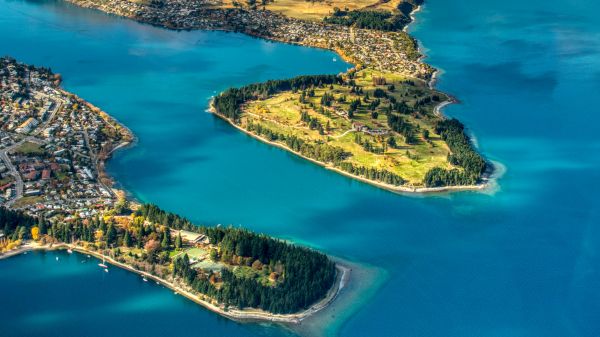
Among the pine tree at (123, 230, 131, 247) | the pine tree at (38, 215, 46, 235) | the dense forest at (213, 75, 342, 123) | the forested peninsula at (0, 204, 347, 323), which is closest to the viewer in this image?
the forested peninsula at (0, 204, 347, 323)

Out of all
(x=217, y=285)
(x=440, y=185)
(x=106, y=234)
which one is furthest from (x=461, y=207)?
(x=106, y=234)

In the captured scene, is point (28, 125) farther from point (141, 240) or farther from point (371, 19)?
point (371, 19)

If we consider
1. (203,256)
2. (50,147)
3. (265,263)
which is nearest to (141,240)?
(203,256)

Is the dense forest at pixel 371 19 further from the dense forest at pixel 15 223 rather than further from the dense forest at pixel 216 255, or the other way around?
the dense forest at pixel 15 223

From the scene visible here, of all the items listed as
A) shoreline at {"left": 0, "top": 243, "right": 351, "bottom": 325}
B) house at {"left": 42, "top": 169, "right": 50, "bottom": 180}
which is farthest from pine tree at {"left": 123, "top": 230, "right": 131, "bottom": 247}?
house at {"left": 42, "top": 169, "right": 50, "bottom": 180}

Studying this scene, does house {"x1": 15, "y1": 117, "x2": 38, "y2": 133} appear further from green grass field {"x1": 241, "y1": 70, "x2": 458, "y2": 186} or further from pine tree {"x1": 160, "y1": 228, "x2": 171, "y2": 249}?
pine tree {"x1": 160, "y1": 228, "x2": 171, "y2": 249}

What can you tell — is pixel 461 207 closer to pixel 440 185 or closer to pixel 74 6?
pixel 440 185

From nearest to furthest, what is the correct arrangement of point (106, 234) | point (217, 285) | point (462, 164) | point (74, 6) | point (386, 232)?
1. point (217, 285)
2. point (106, 234)
3. point (386, 232)
4. point (462, 164)
5. point (74, 6)
